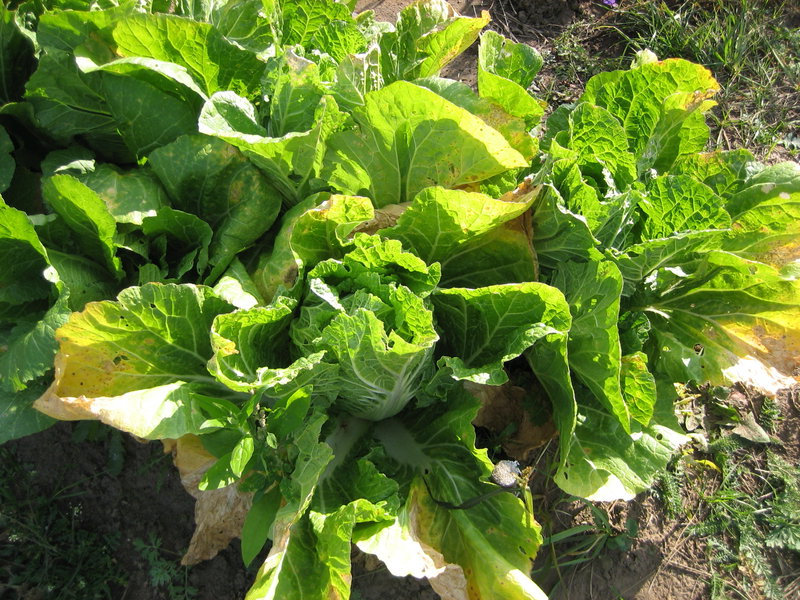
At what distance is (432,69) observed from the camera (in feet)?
8.72

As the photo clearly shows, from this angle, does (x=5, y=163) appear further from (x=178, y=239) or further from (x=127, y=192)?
(x=178, y=239)

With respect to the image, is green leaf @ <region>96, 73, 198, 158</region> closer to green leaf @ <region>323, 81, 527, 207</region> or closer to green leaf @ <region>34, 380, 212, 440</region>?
green leaf @ <region>323, 81, 527, 207</region>

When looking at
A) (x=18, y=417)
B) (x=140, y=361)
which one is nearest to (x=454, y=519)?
(x=140, y=361)

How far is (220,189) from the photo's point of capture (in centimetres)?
248

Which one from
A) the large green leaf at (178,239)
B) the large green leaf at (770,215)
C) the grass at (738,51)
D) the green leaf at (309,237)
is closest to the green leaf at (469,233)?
the green leaf at (309,237)

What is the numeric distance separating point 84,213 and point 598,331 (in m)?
1.76

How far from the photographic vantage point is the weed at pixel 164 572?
2713 mm

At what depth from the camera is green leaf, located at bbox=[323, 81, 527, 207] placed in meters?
2.17

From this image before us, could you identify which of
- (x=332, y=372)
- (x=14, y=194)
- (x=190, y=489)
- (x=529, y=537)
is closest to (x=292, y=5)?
(x=14, y=194)

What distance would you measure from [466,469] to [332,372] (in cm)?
68

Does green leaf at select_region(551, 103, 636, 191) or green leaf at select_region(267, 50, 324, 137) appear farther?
green leaf at select_region(551, 103, 636, 191)

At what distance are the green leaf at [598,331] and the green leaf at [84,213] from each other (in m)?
1.61

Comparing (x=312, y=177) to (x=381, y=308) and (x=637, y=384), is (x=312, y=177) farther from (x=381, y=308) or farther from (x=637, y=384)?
(x=637, y=384)

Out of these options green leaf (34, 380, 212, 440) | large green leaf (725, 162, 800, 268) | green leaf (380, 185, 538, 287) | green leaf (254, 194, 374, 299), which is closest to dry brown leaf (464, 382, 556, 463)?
green leaf (380, 185, 538, 287)
